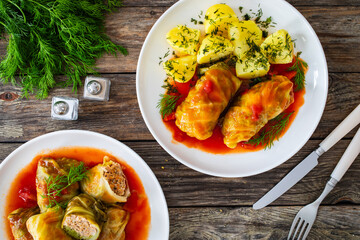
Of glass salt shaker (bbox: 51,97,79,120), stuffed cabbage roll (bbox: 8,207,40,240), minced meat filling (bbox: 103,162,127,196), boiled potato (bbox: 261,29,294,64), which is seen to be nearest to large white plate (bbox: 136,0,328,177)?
boiled potato (bbox: 261,29,294,64)

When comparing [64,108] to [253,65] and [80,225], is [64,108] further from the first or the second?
[253,65]

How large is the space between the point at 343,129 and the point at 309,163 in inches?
19.1

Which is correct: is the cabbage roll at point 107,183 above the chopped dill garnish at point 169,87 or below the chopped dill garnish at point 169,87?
below

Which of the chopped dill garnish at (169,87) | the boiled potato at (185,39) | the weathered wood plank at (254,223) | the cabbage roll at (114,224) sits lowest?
the weathered wood plank at (254,223)

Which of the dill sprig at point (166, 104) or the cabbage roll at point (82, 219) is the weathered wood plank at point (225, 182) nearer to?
the dill sprig at point (166, 104)

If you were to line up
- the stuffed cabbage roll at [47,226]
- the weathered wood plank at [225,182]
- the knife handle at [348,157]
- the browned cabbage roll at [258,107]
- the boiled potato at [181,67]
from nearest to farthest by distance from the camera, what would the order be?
1. the stuffed cabbage roll at [47,226]
2. the browned cabbage roll at [258,107]
3. the boiled potato at [181,67]
4. the knife handle at [348,157]
5. the weathered wood plank at [225,182]

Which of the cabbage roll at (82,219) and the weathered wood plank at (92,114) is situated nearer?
the cabbage roll at (82,219)

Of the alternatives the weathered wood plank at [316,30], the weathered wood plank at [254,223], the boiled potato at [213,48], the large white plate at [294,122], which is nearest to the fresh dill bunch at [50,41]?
the weathered wood plank at [316,30]

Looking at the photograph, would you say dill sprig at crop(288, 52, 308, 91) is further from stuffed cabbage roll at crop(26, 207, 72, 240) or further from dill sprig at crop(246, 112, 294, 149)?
stuffed cabbage roll at crop(26, 207, 72, 240)

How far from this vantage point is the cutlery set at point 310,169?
10.5 ft

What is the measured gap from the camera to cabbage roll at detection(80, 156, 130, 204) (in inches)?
118

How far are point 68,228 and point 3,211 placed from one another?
80 centimetres

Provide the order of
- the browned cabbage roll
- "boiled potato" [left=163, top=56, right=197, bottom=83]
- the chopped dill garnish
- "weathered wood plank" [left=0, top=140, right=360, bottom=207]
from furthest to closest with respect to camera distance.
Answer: "weathered wood plank" [left=0, top=140, right=360, bottom=207], the chopped dill garnish, "boiled potato" [left=163, top=56, right=197, bottom=83], the browned cabbage roll

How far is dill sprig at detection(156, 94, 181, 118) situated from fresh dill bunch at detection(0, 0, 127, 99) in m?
0.71
